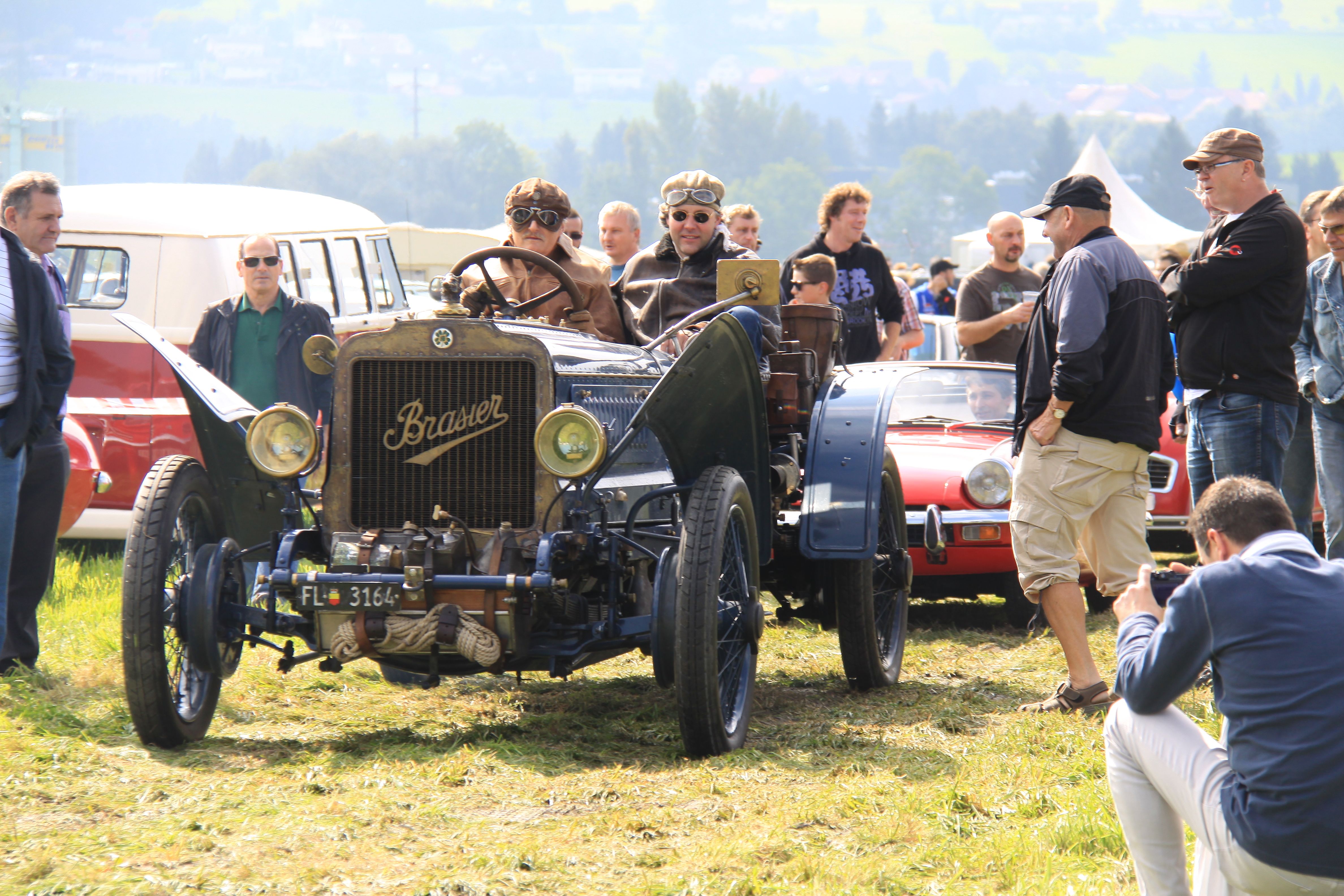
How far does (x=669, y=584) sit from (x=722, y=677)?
45 cm

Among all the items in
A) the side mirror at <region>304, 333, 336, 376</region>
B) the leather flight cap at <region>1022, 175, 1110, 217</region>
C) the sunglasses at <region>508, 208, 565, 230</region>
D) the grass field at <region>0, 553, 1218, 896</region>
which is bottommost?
the grass field at <region>0, 553, 1218, 896</region>

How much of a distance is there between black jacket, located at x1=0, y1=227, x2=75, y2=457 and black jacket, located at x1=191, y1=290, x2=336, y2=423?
5.18 ft

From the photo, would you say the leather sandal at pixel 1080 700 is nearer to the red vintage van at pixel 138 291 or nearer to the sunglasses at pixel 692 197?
the sunglasses at pixel 692 197

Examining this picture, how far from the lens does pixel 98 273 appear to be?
8797 millimetres

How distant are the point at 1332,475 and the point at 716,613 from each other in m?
2.86

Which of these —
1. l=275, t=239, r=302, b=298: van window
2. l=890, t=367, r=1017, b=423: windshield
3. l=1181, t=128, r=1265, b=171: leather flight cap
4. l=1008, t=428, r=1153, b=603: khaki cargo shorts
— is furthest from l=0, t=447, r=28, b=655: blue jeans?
l=275, t=239, r=302, b=298: van window

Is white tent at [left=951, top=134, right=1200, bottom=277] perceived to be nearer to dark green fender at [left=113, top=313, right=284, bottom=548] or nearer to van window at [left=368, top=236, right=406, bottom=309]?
van window at [left=368, top=236, right=406, bottom=309]

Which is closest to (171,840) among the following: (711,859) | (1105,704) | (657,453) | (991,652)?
(711,859)

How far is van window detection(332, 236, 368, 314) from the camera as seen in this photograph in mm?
10680

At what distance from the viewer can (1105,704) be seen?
485cm

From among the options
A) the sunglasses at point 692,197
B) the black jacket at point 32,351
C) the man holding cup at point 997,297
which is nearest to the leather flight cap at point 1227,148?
the sunglasses at point 692,197

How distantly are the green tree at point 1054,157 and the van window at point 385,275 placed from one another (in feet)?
403

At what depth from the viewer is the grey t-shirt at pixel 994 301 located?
8.16 metres

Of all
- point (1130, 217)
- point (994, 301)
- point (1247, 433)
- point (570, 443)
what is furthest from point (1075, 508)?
point (1130, 217)
